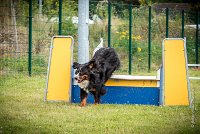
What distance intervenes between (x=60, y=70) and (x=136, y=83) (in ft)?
4.42

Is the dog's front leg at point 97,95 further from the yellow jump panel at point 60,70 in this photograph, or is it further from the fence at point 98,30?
the fence at point 98,30

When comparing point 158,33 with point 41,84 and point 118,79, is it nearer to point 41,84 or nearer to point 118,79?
point 41,84

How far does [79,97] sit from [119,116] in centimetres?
168

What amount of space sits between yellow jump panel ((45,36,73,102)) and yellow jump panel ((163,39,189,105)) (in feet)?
5.49

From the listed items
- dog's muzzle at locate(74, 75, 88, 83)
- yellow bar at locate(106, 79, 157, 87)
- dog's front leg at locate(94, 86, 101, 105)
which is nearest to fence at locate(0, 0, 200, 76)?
yellow bar at locate(106, 79, 157, 87)

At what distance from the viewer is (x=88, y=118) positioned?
8414mm

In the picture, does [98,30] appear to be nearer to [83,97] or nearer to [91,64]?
[91,64]

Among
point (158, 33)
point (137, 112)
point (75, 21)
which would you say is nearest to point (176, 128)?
point (137, 112)

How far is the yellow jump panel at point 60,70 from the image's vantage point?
1016cm

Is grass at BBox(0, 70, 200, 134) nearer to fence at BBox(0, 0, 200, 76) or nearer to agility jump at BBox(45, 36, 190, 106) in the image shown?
agility jump at BBox(45, 36, 190, 106)

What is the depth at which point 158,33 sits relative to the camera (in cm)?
1994

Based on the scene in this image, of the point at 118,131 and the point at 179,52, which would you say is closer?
the point at 118,131

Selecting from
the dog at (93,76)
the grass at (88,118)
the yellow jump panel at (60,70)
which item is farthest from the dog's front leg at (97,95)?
the yellow jump panel at (60,70)

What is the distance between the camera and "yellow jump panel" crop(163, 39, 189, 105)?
32.2 feet
